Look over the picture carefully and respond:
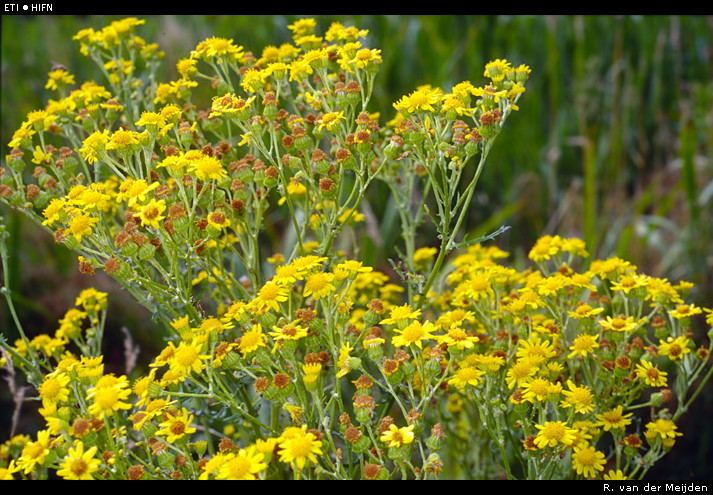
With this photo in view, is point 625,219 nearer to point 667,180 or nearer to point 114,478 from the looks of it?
point 667,180

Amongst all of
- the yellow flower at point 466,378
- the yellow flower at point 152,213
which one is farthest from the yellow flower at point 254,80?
the yellow flower at point 466,378

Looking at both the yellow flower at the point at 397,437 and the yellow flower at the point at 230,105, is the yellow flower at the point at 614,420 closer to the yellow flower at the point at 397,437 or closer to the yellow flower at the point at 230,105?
the yellow flower at the point at 397,437

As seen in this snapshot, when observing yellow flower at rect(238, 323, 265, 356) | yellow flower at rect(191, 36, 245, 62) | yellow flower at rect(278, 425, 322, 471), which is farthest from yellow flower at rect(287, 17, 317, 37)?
yellow flower at rect(278, 425, 322, 471)

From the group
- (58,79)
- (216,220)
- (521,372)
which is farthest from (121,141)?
(521,372)

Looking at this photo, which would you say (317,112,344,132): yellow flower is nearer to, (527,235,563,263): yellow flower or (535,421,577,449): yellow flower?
(527,235,563,263): yellow flower

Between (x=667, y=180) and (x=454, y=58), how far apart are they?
4.62ft

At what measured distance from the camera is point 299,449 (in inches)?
58.2

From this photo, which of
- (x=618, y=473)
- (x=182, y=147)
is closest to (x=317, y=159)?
(x=182, y=147)

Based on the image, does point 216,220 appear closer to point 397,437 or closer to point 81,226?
point 81,226

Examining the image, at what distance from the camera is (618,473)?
183 cm

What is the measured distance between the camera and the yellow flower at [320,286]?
1.67m

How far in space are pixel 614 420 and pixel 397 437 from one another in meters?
0.56
